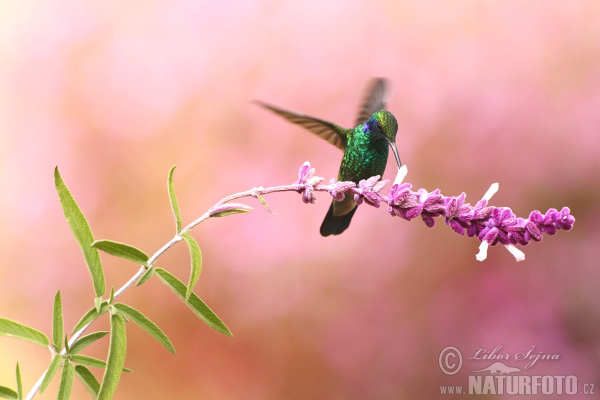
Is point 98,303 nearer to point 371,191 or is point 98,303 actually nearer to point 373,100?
point 371,191

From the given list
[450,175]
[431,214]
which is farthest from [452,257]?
[431,214]

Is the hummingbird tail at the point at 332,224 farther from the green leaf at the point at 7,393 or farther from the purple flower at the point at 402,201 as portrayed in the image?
the green leaf at the point at 7,393

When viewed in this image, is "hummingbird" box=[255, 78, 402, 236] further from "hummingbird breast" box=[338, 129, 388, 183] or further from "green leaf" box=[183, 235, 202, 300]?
"green leaf" box=[183, 235, 202, 300]

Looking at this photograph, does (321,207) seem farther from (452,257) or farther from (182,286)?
(182,286)

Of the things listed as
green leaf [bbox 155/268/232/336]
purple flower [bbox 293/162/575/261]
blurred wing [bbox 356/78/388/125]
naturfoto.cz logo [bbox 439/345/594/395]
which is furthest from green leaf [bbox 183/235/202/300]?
naturfoto.cz logo [bbox 439/345/594/395]

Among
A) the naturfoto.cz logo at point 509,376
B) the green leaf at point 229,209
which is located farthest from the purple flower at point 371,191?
the naturfoto.cz logo at point 509,376

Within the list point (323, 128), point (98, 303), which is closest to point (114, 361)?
point (98, 303)
